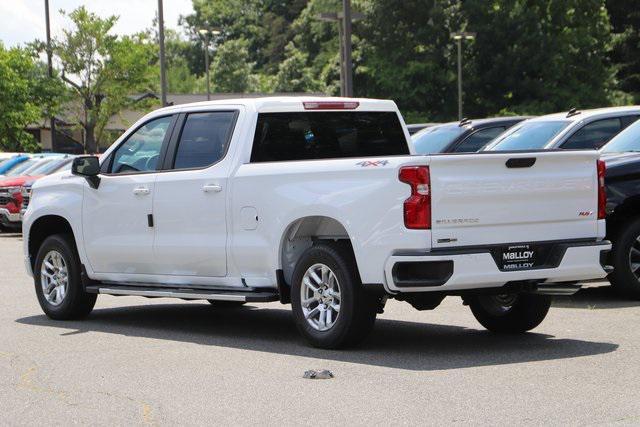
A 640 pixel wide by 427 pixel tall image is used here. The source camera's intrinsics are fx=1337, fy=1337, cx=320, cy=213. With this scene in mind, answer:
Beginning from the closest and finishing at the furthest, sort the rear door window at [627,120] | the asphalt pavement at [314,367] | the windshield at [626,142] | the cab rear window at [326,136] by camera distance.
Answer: the asphalt pavement at [314,367] → the cab rear window at [326,136] → the windshield at [626,142] → the rear door window at [627,120]

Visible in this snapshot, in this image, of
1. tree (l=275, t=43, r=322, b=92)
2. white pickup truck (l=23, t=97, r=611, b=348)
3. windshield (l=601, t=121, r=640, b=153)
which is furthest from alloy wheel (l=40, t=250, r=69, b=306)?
tree (l=275, t=43, r=322, b=92)

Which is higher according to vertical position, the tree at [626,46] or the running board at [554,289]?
the tree at [626,46]

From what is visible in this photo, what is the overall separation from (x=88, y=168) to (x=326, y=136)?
89.4 inches

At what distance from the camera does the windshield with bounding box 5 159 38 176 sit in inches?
1260

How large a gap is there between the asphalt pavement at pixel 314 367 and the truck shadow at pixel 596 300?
0.13 feet

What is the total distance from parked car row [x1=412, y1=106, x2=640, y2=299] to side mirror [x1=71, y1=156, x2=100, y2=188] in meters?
3.67

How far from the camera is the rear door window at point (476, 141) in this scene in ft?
61.1

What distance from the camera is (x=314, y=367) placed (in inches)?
361

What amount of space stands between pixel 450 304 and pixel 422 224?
415 cm

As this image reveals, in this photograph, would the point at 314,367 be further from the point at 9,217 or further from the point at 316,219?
the point at 9,217

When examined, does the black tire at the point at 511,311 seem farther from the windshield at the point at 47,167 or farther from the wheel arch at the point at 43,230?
the windshield at the point at 47,167

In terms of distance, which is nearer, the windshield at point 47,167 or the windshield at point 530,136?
the windshield at point 530,136

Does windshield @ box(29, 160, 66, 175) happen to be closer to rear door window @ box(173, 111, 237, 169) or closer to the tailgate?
rear door window @ box(173, 111, 237, 169)

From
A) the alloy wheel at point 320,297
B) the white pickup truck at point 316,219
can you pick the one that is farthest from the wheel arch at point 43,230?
the alloy wheel at point 320,297
